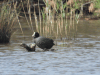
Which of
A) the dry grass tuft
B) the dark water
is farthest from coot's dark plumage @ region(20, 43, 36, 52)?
the dry grass tuft

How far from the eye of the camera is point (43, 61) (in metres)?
7.79

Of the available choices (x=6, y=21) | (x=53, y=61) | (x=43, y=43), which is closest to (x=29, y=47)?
(x=43, y=43)

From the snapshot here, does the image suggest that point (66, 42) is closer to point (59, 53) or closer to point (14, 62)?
point (59, 53)

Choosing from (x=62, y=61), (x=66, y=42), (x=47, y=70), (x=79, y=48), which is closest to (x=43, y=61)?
(x=62, y=61)

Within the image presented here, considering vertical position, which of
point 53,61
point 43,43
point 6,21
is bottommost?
point 53,61

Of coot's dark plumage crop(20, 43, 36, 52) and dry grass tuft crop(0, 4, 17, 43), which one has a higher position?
dry grass tuft crop(0, 4, 17, 43)

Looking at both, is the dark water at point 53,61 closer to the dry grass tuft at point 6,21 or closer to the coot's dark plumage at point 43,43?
the coot's dark plumage at point 43,43

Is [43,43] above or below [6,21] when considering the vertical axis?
below

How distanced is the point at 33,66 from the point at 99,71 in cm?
161

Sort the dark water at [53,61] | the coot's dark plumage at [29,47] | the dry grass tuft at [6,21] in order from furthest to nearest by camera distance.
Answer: the dry grass tuft at [6,21] < the coot's dark plumage at [29,47] < the dark water at [53,61]

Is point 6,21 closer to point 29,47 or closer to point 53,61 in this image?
point 29,47

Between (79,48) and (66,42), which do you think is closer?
(79,48)

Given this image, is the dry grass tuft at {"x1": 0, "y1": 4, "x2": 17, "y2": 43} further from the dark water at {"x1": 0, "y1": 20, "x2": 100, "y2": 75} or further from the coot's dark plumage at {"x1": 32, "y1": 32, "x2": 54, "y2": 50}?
the coot's dark plumage at {"x1": 32, "y1": 32, "x2": 54, "y2": 50}

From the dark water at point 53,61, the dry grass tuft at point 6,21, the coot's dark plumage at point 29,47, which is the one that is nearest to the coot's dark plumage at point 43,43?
the coot's dark plumage at point 29,47
